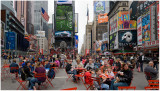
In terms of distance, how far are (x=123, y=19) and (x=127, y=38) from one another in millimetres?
7760

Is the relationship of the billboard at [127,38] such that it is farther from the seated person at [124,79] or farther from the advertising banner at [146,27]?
the seated person at [124,79]

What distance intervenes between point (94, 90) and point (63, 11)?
6852 cm

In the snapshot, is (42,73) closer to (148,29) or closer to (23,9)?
(148,29)

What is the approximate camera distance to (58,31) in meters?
77.6

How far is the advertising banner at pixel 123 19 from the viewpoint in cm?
6443

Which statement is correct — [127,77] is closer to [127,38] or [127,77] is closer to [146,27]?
[146,27]

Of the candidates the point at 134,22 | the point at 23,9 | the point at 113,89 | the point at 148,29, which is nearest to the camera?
the point at 113,89

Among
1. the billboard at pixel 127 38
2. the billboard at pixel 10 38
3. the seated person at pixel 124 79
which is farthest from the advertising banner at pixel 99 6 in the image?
the seated person at pixel 124 79

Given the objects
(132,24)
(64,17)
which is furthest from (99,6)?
(132,24)

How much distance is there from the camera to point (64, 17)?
237ft

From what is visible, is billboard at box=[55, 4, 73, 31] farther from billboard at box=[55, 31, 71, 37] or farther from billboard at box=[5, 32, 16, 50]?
billboard at box=[5, 32, 16, 50]

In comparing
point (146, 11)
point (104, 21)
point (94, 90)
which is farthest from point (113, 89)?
point (104, 21)

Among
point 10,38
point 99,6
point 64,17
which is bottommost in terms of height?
point 10,38

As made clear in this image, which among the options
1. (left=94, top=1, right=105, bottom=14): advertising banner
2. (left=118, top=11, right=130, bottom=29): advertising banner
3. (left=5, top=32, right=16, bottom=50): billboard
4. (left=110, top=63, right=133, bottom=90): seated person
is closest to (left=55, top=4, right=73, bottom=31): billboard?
(left=5, top=32, right=16, bottom=50): billboard
